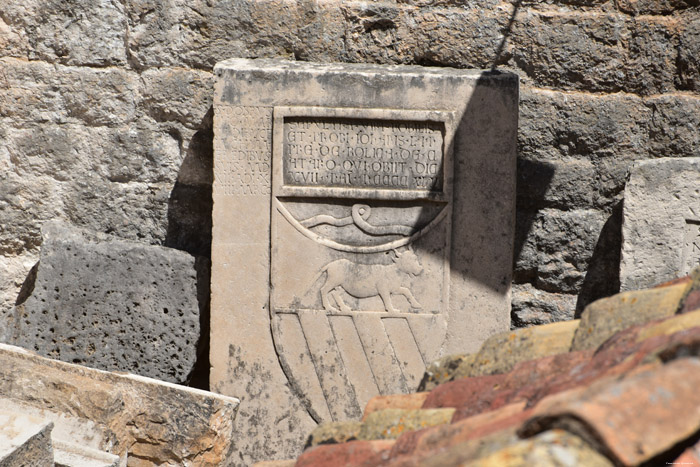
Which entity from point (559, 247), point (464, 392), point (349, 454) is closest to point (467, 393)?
point (464, 392)

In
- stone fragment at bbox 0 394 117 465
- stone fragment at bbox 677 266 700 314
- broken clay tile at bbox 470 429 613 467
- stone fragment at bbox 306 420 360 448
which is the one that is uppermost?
stone fragment at bbox 677 266 700 314

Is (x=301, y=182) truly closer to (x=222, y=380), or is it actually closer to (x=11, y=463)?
(x=222, y=380)

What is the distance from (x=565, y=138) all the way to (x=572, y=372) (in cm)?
211

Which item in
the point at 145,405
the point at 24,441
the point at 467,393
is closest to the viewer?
the point at 467,393

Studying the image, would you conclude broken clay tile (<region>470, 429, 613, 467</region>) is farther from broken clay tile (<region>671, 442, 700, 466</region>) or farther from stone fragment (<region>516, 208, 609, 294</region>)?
stone fragment (<region>516, 208, 609, 294</region>)

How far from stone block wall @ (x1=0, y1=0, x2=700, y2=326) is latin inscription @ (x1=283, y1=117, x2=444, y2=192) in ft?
1.45

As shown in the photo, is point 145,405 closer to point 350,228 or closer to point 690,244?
point 350,228

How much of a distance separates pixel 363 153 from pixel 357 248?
15.0 inches

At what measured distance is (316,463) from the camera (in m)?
1.37

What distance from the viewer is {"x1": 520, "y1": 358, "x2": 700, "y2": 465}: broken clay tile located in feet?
2.94

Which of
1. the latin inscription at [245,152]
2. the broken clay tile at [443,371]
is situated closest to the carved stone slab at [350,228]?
the latin inscription at [245,152]

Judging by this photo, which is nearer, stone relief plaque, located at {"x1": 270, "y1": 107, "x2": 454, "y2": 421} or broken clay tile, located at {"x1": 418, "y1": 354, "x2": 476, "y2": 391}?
broken clay tile, located at {"x1": 418, "y1": 354, "x2": 476, "y2": 391}

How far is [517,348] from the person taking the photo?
1.52 meters

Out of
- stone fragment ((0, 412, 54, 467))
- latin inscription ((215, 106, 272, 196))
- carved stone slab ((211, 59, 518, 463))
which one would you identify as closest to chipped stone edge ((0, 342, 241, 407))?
carved stone slab ((211, 59, 518, 463))
